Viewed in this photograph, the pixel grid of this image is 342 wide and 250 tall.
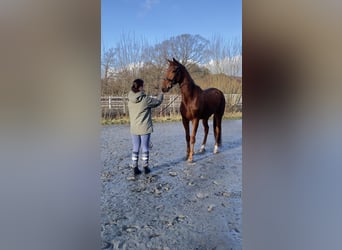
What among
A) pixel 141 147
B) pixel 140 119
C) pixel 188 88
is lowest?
pixel 141 147

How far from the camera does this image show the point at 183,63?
0.91 m

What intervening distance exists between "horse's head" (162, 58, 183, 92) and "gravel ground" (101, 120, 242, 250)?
5.6 inches

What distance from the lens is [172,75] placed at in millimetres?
920

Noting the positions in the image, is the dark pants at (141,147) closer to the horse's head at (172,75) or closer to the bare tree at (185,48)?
the horse's head at (172,75)

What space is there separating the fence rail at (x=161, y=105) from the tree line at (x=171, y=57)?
0.02 m

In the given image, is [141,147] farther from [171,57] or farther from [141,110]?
[171,57]

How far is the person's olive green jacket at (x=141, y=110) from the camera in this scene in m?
0.90

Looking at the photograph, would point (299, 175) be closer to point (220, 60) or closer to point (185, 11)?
Answer: point (220, 60)

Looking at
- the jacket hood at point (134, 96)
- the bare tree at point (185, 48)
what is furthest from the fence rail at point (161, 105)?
the bare tree at point (185, 48)

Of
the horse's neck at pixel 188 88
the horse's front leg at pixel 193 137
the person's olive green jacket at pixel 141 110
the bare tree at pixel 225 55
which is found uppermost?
the bare tree at pixel 225 55

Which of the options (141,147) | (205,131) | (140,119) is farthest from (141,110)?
(205,131)

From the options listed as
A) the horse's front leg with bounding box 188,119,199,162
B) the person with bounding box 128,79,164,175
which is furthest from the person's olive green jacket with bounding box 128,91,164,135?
the horse's front leg with bounding box 188,119,199,162

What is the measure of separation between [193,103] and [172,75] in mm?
132

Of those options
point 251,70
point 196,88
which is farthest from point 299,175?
point 196,88
